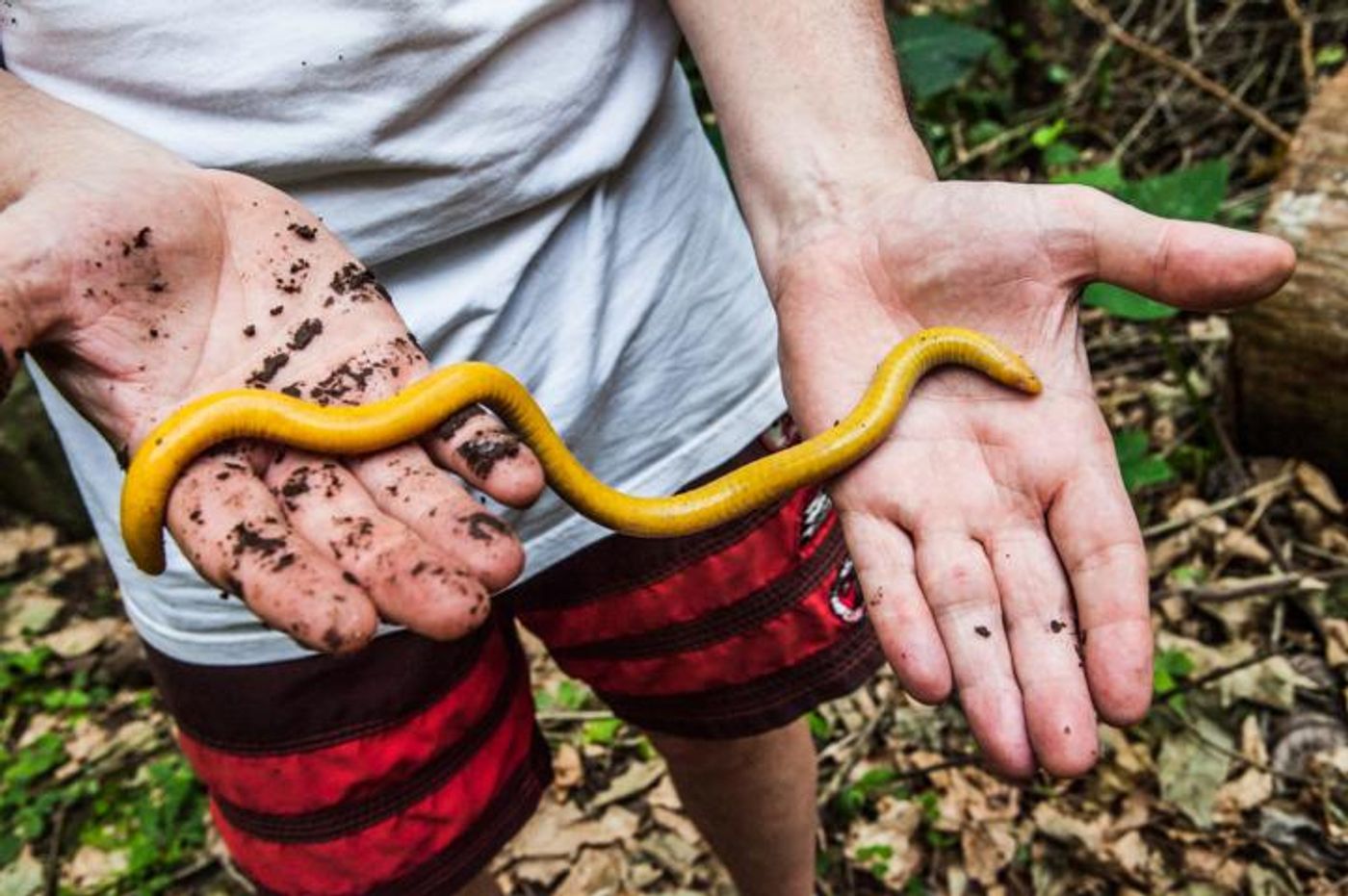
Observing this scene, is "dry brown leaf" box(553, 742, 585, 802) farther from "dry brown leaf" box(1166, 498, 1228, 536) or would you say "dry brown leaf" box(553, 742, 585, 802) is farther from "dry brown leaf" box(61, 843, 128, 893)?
"dry brown leaf" box(1166, 498, 1228, 536)

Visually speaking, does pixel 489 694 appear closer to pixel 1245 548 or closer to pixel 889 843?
pixel 889 843

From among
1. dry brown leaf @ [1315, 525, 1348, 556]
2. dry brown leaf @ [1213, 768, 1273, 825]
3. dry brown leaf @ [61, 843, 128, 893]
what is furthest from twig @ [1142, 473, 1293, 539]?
dry brown leaf @ [61, 843, 128, 893]

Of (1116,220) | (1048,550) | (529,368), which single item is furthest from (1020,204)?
(529,368)

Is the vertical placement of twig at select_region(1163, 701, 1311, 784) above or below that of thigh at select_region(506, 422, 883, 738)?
below

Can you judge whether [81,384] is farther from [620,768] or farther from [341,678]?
[620,768]

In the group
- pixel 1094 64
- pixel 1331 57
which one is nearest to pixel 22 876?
pixel 1094 64

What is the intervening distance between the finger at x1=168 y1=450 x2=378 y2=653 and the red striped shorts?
0.64 metres

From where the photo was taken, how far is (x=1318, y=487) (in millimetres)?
4715

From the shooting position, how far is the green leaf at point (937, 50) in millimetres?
4664

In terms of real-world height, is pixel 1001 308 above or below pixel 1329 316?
above

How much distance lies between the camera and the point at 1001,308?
2564 mm

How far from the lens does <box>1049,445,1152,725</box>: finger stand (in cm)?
206

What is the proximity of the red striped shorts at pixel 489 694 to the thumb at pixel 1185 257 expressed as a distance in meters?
1.01

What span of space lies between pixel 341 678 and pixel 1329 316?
12.7 ft
